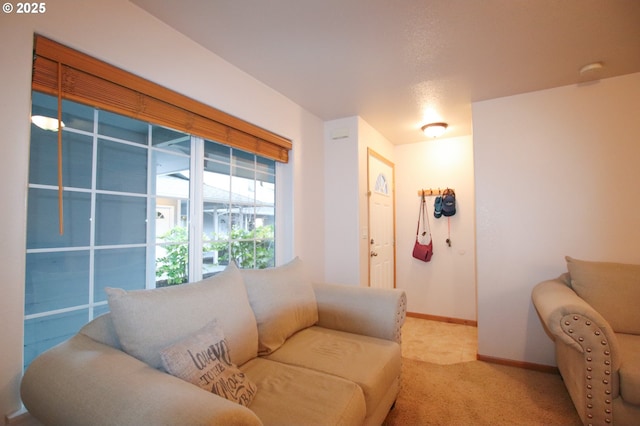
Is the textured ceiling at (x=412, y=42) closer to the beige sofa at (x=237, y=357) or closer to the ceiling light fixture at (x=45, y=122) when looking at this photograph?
the ceiling light fixture at (x=45, y=122)

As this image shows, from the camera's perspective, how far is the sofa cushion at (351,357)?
4.78ft

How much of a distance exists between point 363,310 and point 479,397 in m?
1.06

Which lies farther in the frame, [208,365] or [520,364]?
[520,364]

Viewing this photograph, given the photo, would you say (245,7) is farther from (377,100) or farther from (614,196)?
(614,196)

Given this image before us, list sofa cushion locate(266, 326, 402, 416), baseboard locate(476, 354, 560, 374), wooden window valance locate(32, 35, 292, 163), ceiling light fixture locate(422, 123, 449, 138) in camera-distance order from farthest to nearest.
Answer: ceiling light fixture locate(422, 123, 449, 138)
baseboard locate(476, 354, 560, 374)
sofa cushion locate(266, 326, 402, 416)
wooden window valance locate(32, 35, 292, 163)

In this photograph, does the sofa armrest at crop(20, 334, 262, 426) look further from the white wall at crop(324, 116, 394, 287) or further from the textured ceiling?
the white wall at crop(324, 116, 394, 287)

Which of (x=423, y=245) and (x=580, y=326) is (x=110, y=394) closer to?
(x=580, y=326)

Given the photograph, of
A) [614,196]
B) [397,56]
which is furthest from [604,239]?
[397,56]

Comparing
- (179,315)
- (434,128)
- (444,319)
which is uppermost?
(434,128)

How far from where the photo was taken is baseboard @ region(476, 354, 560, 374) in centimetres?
251

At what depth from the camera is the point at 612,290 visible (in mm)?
2021

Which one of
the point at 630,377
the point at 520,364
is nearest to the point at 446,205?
the point at 520,364

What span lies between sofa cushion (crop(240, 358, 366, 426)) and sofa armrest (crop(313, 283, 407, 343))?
0.64 metres

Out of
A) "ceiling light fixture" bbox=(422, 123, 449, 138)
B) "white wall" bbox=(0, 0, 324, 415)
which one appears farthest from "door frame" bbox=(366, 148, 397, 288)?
"white wall" bbox=(0, 0, 324, 415)
